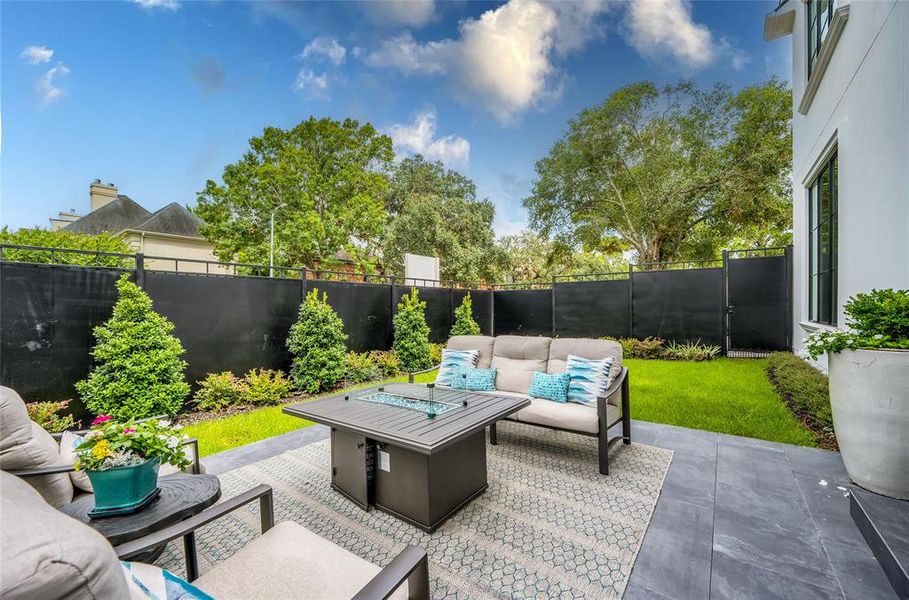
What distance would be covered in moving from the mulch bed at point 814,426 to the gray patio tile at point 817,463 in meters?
0.15

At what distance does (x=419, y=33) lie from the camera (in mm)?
8117

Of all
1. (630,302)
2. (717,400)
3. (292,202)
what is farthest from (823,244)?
(292,202)

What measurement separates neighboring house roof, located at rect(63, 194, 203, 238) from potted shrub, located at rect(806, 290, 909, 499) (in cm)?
1868

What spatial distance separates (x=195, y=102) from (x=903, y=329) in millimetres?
13237

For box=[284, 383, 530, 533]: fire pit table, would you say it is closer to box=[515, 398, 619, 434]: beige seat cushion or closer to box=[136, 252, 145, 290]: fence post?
box=[515, 398, 619, 434]: beige seat cushion

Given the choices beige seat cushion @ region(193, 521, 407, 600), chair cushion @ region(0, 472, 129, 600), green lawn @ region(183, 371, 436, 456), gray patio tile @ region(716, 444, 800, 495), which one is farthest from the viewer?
green lawn @ region(183, 371, 436, 456)

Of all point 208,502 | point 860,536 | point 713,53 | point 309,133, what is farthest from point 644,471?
point 309,133

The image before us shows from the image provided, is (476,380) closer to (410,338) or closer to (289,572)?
(289,572)

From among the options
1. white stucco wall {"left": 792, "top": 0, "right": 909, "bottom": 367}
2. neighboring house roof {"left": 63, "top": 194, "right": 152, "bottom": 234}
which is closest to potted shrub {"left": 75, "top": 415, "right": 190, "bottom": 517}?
white stucco wall {"left": 792, "top": 0, "right": 909, "bottom": 367}

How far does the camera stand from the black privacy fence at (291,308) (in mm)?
4023

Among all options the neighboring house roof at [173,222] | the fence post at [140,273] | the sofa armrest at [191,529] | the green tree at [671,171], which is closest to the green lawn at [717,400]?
the sofa armrest at [191,529]

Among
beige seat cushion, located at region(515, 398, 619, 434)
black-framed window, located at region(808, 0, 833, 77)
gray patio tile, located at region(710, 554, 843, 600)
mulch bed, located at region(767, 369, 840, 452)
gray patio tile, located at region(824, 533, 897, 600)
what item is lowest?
gray patio tile, located at region(710, 554, 843, 600)

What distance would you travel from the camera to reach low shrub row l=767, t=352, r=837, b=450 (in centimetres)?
360

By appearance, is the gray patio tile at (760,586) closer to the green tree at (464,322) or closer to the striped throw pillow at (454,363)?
the striped throw pillow at (454,363)
